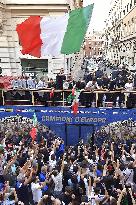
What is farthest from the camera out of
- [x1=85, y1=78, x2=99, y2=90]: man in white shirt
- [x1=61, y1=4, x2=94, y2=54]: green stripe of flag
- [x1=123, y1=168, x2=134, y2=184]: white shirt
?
[x1=85, y1=78, x2=99, y2=90]: man in white shirt

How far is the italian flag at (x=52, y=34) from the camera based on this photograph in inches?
702

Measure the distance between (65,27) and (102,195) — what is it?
9559 mm

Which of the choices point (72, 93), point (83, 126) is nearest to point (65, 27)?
point (72, 93)

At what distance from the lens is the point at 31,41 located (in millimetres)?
18281

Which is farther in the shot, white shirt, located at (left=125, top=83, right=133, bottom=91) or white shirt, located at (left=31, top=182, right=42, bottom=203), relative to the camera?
white shirt, located at (left=125, top=83, right=133, bottom=91)

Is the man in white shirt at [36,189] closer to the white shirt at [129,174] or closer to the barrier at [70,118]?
the white shirt at [129,174]

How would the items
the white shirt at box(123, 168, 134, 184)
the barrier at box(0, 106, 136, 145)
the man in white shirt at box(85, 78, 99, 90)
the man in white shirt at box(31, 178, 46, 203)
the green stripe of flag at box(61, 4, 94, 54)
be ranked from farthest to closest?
the man in white shirt at box(85, 78, 99, 90) → the barrier at box(0, 106, 136, 145) → the green stripe of flag at box(61, 4, 94, 54) → the white shirt at box(123, 168, 134, 184) → the man in white shirt at box(31, 178, 46, 203)

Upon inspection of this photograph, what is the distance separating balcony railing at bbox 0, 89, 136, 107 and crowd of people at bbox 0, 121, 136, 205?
13.2ft

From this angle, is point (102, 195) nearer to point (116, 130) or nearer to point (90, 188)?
point (90, 188)

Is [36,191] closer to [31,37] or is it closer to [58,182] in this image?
[58,182]

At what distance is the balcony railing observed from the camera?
18.6 metres

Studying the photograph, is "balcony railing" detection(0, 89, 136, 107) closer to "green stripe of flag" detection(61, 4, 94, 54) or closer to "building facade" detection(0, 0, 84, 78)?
"green stripe of flag" detection(61, 4, 94, 54)

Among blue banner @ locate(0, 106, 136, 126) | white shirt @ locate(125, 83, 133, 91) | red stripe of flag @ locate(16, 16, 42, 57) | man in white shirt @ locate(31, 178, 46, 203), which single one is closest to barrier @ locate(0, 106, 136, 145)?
blue banner @ locate(0, 106, 136, 126)

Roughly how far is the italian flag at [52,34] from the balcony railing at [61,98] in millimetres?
1930
